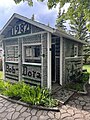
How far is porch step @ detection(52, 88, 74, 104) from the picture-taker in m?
6.71

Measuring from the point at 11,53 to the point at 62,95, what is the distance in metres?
5.52

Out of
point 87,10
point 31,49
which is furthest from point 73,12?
point 31,49

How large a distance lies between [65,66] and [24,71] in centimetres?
287

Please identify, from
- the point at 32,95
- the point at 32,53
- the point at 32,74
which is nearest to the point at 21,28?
the point at 32,53

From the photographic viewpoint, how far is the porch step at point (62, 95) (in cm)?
671

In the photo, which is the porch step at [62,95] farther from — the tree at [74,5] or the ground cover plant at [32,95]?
the tree at [74,5]

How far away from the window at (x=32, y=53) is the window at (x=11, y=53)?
3.74 feet

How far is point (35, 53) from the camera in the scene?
9.12 meters

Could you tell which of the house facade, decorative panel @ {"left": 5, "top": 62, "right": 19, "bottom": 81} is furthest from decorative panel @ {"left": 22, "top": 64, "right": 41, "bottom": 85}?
decorative panel @ {"left": 5, "top": 62, "right": 19, "bottom": 81}

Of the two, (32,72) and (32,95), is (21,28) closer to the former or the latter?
Answer: (32,72)

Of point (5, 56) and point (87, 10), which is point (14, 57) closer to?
point (5, 56)

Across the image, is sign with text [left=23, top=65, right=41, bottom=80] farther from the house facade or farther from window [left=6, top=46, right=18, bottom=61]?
window [left=6, top=46, right=18, bottom=61]

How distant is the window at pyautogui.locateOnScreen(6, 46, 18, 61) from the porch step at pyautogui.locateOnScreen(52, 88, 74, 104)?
4.19 m

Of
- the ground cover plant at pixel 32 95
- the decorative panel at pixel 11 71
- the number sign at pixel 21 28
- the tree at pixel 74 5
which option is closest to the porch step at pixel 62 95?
the ground cover plant at pixel 32 95
